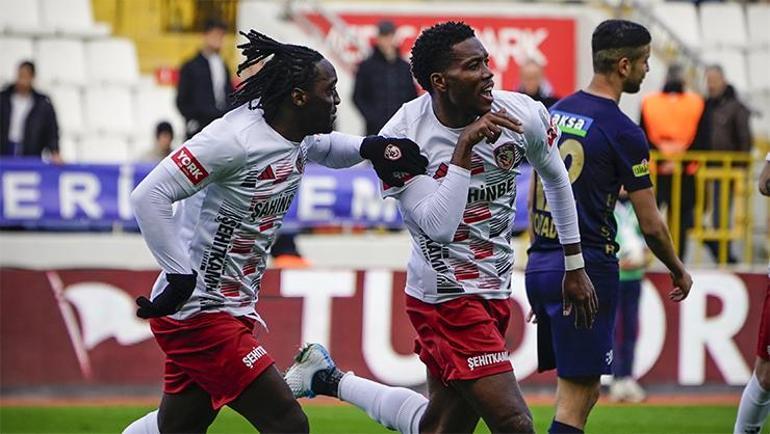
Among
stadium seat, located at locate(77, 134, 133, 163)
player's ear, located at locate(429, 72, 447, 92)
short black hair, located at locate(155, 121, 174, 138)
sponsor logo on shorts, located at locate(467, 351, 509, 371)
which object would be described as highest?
player's ear, located at locate(429, 72, 447, 92)

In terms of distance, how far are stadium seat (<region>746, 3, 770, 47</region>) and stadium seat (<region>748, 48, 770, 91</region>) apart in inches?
17.2

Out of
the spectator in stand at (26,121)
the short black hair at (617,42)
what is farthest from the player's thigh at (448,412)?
the spectator in stand at (26,121)

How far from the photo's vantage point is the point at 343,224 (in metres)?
14.6

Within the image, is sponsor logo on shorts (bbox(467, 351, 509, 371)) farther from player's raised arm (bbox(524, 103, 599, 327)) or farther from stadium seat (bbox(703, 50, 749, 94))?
stadium seat (bbox(703, 50, 749, 94))

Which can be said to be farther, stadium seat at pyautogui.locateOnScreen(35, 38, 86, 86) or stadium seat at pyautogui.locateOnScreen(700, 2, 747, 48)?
stadium seat at pyautogui.locateOnScreen(700, 2, 747, 48)

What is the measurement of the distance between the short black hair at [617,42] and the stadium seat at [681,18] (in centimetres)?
1287

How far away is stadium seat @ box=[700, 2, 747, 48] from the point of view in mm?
20812

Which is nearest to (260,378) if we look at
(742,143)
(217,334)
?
(217,334)

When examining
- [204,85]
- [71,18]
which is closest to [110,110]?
[71,18]

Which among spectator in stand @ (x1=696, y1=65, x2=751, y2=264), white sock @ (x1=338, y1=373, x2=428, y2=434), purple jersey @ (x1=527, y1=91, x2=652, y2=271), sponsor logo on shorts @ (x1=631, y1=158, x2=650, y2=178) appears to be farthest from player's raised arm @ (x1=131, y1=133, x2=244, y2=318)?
spectator in stand @ (x1=696, y1=65, x2=751, y2=264)

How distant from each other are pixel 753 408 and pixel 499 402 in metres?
1.97

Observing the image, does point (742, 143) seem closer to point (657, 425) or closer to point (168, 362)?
point (657, 425)

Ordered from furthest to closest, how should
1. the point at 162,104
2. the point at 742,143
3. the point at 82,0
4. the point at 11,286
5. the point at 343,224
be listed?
the point at 82,0 < the point at 162,104 < the point at 742,143 < the point at 343,224 < the point at 11,286

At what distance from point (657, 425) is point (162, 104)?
30.5 feet
